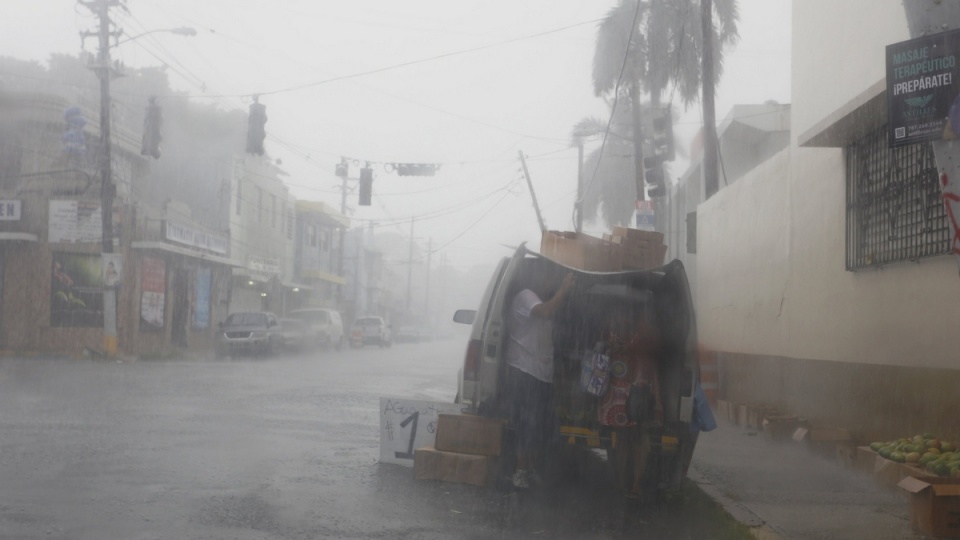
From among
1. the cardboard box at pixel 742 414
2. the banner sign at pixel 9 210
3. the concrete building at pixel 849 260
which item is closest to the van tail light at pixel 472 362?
the concrete building at pixel 849 260

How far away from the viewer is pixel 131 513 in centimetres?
648

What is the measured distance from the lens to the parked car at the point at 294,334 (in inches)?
1396

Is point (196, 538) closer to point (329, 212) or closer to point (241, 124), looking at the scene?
point (241, 124)

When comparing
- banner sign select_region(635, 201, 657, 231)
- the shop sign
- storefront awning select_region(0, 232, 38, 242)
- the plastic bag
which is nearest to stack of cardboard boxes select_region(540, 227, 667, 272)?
the plastic bag

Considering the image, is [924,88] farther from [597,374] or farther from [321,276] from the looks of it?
[321,276]

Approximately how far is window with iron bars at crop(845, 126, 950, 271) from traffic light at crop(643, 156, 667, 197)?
9534 millimetres

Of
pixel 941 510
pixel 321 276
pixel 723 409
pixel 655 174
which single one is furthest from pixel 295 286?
pixel 941 510

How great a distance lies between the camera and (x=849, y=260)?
34.9 ft

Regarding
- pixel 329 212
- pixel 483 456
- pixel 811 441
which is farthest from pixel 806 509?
pixel 329 212

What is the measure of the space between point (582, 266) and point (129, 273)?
87.8 ft

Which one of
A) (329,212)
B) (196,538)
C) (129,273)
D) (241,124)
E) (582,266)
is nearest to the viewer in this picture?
(196,538)

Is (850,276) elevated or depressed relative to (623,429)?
elevated

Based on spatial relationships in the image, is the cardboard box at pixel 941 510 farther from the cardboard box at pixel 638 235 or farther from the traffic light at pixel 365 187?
the traffic light at pixel 365 187

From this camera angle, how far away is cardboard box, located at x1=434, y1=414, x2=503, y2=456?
8141 mm
